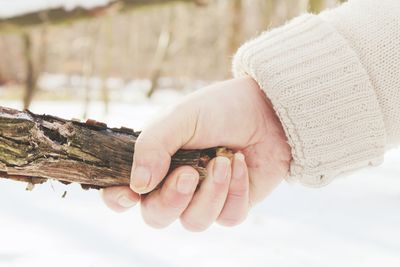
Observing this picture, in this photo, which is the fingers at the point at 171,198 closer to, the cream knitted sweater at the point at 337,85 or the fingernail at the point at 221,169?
the fingernail at the point at 221,169

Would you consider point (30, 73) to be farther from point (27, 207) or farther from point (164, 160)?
point (164, 160)

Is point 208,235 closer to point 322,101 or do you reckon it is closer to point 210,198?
point 210,198

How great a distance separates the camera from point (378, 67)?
117 cm

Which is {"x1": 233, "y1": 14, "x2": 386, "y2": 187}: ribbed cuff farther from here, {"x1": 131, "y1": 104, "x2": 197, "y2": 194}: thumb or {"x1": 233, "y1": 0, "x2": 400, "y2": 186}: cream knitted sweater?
{"x1": 131, "y1": 104, "x2": 197, "y2": 194}: thumb

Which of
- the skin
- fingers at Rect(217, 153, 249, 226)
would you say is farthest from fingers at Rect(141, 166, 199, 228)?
fingers at Rect(217, 153, 249, 226)

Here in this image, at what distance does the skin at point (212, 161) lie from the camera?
3.63 ft

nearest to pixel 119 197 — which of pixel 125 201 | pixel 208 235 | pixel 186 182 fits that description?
pixel 125 201

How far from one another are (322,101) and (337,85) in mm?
49

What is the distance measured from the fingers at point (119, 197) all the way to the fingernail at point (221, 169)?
183 millimetres

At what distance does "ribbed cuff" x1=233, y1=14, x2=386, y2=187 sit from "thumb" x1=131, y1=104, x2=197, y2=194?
19 centimetres

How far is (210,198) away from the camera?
3.92ft

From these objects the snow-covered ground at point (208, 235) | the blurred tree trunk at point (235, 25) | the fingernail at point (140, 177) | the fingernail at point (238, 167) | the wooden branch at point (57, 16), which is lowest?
the blurred tree trunk at point (235, 25)

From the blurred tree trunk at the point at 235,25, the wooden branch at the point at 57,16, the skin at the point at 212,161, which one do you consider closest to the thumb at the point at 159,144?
the skin at the point at 212,161

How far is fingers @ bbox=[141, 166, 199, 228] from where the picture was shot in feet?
3.67
